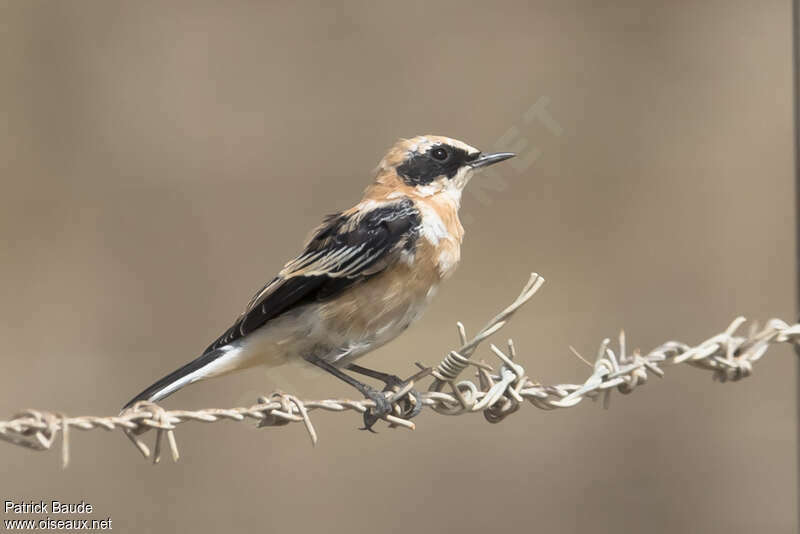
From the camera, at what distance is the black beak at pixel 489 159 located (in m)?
3.07

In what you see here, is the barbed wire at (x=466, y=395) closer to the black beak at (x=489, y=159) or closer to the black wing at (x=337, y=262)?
the black wing at (x=337, y=262)

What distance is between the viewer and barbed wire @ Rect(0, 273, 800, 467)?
1.86 metres

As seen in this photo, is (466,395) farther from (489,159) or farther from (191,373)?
(489,159)

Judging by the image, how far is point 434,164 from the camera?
3.11 metres

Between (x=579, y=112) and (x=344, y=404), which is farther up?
(x=579, y=112)

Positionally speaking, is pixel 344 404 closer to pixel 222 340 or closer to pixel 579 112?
pixel 222 340

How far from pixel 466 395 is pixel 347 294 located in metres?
0.59

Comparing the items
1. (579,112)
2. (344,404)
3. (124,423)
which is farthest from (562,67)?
(124,423)

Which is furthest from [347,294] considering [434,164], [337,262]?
[434,164]

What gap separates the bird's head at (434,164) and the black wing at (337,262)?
17cm

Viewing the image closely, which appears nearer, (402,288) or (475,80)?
(402,288)

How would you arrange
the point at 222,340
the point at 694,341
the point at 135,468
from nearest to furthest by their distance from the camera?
the point at 222,340
the point at 135,468
the point at 694,341

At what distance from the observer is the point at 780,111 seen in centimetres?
641

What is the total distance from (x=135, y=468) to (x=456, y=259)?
291 cm
